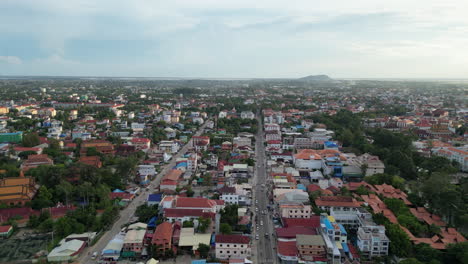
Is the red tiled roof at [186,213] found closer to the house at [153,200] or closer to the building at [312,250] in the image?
the house at [153,200]

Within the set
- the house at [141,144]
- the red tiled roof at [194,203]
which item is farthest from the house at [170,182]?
the house at [141,144]

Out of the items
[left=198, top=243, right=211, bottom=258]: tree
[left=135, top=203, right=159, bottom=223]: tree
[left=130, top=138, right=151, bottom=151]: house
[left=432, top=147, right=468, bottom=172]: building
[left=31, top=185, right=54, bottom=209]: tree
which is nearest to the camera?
[left=198, top=243, right=211, bottom=258]: tree

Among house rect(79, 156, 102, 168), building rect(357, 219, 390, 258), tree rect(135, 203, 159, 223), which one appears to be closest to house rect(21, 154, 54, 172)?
house rect(79, 156, 102, 168)

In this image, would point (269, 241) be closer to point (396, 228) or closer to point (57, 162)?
point (396, 228)

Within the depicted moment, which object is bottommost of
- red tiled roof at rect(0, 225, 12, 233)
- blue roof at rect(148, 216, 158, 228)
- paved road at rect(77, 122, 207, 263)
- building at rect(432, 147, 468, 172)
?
paved road at rect(77, 122, 207, 263)

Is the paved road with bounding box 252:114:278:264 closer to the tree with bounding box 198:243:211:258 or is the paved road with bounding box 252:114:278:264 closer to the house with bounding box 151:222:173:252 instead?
the tree with bounding box 198:243:211:258

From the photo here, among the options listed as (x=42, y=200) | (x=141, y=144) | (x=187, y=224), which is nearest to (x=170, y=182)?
(x=187, y=224)

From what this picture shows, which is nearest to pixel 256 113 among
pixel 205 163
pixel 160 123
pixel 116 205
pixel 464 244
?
pixel 160 123
